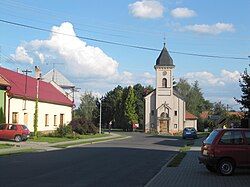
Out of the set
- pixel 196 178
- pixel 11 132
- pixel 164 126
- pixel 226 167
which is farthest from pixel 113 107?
pixel 196 178

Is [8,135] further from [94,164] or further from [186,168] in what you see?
[186,168]

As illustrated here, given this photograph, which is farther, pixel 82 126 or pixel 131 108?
pixel 131 108

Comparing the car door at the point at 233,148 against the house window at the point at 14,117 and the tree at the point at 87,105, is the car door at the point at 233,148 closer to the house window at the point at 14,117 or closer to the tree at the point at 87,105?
the house window at the point at 14,117

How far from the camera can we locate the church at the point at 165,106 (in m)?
87.3

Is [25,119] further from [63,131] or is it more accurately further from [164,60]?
[164,60]

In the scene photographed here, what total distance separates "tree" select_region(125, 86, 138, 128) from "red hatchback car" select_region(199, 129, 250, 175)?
87.5 metres

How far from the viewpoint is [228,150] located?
1580cm

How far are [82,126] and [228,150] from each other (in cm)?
4582

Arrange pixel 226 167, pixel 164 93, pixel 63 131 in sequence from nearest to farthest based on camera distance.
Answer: pixel 226 167 < pixel 63 131 < pixel 164 93

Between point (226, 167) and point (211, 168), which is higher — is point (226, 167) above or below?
above

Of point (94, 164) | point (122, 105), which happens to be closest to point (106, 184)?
point (94, 164)

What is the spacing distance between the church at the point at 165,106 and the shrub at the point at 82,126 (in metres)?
25.7

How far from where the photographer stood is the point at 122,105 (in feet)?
360

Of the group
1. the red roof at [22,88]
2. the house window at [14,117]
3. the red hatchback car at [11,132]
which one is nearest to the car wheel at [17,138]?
the red hatchback car at [11,132]
